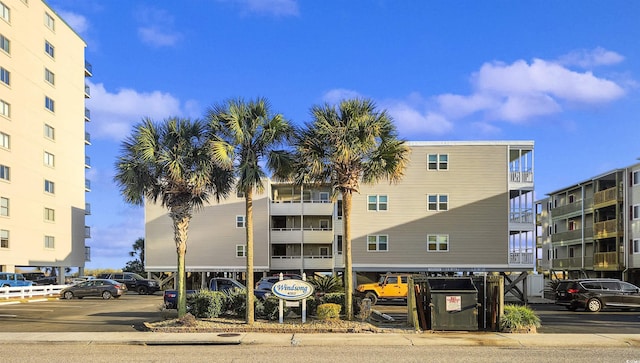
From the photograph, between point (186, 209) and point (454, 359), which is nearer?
point (454, 359)

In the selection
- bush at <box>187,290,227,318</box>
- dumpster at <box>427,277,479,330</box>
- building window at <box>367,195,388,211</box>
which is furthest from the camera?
building window at <box>367,195,388,211</box>

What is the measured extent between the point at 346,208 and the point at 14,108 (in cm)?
3681

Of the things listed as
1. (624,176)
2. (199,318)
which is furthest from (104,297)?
(624,176)

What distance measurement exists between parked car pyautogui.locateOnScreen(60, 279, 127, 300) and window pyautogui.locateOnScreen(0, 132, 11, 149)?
44.0 ft

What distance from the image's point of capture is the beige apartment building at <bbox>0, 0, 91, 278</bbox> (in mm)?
45125

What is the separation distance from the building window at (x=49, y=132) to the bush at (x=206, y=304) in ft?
120

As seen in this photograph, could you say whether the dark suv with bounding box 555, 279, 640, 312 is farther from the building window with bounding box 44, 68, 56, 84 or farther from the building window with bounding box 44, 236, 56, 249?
the building window with bounding box 44, 68, 56, 84

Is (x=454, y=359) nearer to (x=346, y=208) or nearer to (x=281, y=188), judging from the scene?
(x=346, y=208)

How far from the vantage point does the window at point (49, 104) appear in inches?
1990

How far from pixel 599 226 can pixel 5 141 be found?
5001 cm

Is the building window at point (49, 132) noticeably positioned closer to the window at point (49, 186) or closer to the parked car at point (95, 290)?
the window at point (49, 186)

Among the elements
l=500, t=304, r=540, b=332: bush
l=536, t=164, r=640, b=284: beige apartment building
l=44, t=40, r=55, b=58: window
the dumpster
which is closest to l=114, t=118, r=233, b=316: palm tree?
the dumpster

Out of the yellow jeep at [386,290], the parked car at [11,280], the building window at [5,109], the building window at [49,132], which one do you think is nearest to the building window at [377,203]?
the yellow jeep at [386,290]

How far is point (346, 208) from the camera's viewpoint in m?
19.2
